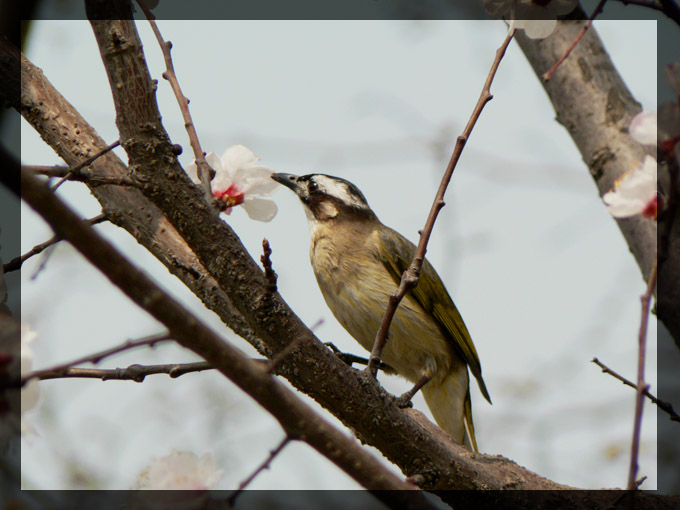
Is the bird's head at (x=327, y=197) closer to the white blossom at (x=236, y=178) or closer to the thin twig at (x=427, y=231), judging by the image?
the white blossom at (x=236, y=178)

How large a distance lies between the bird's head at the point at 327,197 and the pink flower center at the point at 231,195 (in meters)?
2.40

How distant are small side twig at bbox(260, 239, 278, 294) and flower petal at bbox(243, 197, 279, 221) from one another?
0.91 meters

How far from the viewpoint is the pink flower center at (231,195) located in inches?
122

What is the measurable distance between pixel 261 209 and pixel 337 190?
8.48 feet

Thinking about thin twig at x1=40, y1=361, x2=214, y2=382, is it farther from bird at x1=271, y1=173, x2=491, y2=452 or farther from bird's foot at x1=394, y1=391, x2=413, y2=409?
bird at x1=271, y1=173, x2=491, y2=452

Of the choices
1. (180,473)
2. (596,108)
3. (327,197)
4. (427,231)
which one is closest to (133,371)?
(180,473)

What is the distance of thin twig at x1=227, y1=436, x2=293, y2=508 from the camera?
1.60 meters

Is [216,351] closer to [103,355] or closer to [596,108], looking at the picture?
[103,355]

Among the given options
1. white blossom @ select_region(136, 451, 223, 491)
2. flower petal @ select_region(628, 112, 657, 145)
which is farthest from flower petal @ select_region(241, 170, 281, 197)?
flower petal @ select_region(628, 112, 657, 145)

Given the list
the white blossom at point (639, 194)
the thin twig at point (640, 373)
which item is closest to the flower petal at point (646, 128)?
the white blossom at point (639, 194)

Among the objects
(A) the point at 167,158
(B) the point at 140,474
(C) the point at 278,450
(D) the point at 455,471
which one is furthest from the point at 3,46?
(D) the point at 455,471

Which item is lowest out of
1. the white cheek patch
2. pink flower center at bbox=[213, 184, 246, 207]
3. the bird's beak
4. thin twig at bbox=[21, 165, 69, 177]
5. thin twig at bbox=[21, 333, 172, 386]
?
thin twig at bbox=[21, 333, 172, 386]

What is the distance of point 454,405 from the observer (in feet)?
16.3

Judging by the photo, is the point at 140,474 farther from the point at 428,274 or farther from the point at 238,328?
the point at 428,274
